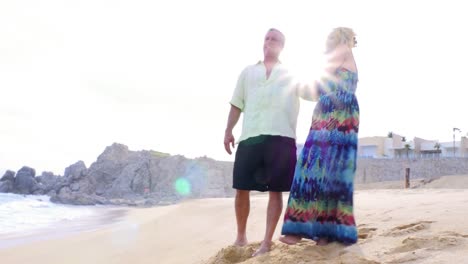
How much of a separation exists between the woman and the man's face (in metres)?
0.48

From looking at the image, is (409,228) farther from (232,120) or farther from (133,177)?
(133,177)

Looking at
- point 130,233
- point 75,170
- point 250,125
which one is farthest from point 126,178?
point 250,125

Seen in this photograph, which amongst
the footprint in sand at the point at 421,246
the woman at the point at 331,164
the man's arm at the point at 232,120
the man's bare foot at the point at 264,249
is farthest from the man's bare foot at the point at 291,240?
the man's arm at the point at 232,120

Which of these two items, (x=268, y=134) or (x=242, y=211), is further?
(x=242, y=211)

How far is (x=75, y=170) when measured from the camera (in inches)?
1607

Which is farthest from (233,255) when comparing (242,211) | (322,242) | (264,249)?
(322,242)

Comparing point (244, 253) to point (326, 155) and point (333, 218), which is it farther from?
point (326, 155)

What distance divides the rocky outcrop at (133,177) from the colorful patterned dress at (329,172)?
3315cm

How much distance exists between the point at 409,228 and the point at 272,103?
1127mm

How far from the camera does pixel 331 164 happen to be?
2.68 m

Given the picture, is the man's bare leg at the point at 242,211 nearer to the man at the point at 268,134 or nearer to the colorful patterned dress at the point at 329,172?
the man at the point at 268,134

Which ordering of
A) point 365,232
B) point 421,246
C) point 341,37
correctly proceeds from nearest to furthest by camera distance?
point 421,246
point 341,37
point 365,232

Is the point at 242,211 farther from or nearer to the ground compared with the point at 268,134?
nearer to the ground

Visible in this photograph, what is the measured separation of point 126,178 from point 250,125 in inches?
1564
